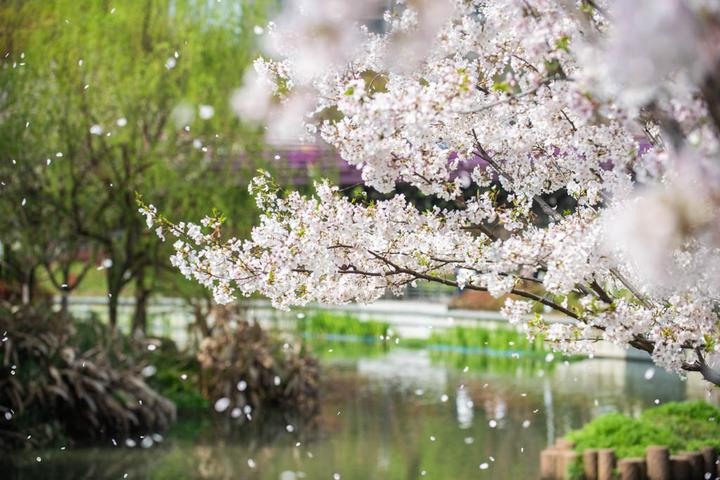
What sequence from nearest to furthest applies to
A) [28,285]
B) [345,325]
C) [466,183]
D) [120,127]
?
[466,183], [120,127], [28,285], [345,325]

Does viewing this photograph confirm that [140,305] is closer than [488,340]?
Yes

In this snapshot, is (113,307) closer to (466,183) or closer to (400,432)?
(400,432)

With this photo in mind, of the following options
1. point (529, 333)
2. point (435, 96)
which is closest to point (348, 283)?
point (529, 333)

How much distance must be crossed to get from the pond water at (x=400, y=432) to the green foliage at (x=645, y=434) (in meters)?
0.78

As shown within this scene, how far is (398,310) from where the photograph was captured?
19438 millimetres

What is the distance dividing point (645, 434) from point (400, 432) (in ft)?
9.13

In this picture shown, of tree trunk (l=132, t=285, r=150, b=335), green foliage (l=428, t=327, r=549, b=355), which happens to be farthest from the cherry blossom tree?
green foliage (l=428, t=327, r=549, b=355)

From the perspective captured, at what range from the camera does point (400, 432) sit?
9.81 meters

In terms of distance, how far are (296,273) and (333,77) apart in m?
0.75

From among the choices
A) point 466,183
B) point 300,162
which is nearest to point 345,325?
point 300,162

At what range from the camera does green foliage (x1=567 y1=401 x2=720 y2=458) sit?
7.47 meters

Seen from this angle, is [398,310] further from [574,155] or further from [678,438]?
[574,155]

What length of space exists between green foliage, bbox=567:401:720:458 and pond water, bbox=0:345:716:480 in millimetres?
778

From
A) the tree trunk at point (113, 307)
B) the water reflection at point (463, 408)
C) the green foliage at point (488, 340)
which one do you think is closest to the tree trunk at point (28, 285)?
the tree trunk at point (113, 307)
